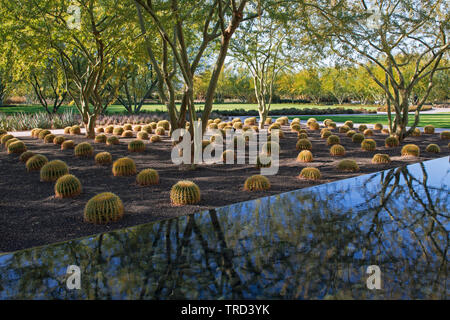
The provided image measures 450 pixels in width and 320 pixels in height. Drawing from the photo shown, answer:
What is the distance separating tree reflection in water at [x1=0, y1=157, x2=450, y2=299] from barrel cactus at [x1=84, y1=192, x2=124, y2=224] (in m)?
0.64

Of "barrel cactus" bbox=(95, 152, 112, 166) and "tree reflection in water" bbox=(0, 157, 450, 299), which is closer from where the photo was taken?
"tree reflection in water" bbox=(0, 157, 450, 299)

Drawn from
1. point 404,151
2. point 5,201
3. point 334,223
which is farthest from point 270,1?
point 5,201

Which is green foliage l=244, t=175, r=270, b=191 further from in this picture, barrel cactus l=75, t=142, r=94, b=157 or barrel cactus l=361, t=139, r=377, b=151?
barrel cactus l=361, t=139, r=377, b=151

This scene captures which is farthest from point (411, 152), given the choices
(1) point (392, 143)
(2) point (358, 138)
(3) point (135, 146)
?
(3) point (135, 146)

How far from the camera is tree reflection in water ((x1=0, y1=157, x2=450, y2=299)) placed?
387 cm

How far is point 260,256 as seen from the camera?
4.68 meters

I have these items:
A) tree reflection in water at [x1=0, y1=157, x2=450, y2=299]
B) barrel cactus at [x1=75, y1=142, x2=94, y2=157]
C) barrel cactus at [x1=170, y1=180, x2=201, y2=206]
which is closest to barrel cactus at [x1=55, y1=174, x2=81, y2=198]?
barrel cactus at [x1=170, y1=180, x2=201, y2=206]

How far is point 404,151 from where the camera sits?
514 inches

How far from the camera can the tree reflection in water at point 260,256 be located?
3.87m

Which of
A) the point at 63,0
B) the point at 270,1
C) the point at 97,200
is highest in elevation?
the point at 63,0

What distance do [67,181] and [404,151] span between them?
11467 millimetres

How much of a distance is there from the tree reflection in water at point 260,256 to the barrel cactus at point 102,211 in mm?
643

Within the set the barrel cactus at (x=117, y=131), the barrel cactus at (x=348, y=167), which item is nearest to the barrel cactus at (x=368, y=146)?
the barrel cactus at (x=348, y=167)
